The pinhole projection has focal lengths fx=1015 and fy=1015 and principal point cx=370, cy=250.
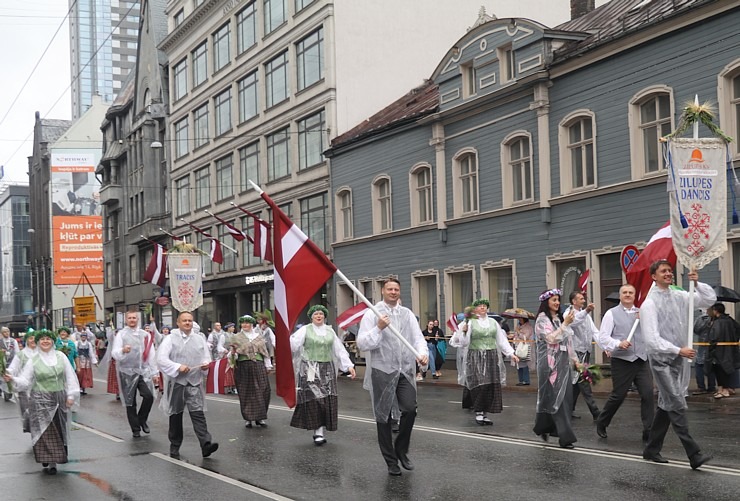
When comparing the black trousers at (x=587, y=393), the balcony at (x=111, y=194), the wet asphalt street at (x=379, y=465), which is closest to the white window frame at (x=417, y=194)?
the wet asphalt street at (x=379, y=465)

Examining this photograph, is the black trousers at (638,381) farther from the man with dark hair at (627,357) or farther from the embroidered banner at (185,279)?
the embroidered banner at (185,279)

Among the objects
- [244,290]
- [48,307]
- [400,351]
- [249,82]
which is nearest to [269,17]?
[249,82]

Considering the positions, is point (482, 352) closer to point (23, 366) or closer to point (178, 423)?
point (178, 423)

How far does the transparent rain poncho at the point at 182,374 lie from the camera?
40.3 feet

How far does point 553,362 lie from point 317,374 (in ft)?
10.2

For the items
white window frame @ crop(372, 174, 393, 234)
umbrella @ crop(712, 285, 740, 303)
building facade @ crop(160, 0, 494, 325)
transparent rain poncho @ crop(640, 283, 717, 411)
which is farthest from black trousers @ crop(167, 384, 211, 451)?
building facade @ crop(160, 0, 494, 325)

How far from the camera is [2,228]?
120375mm

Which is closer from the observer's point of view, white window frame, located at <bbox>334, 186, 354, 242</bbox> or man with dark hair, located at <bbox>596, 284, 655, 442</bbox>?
man with dark hair, located at <bbox>596, 284, 655, 442</bbox>

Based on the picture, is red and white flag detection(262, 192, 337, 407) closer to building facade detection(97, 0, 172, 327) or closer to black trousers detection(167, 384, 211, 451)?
black trousers detection(167, 384, 211, 451)

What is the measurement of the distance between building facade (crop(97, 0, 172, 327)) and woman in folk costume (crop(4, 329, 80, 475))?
1496 inches

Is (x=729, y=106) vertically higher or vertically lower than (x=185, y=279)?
higher

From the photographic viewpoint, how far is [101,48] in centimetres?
17512

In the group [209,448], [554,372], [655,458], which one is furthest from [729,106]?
[209,448]

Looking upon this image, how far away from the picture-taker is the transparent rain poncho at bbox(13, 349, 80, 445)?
11828 mm
